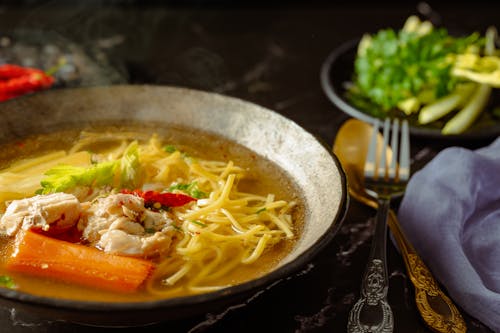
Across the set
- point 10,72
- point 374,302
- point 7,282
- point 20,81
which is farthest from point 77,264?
point 10,72

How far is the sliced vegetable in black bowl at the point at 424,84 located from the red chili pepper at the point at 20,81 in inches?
66.9

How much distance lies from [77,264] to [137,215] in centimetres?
31

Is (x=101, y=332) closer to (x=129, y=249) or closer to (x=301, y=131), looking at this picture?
(x=129, y=249)

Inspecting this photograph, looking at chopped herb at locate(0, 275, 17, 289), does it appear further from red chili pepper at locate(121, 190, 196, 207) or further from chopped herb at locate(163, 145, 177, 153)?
chopped herb at locate(163, 145, 177, 153)

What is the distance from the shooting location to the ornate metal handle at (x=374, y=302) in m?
2.28

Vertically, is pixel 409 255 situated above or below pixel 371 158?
below

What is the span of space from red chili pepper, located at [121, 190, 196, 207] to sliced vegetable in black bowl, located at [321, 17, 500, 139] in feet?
4.81

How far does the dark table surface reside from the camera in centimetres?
242

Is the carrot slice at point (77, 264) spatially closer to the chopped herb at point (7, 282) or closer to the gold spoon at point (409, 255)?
the chopped herb at point (7, 282)

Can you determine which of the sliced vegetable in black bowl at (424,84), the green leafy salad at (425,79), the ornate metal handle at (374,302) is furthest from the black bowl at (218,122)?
the green leafy salad at (425,79)

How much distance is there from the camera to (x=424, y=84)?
3959 millimetres

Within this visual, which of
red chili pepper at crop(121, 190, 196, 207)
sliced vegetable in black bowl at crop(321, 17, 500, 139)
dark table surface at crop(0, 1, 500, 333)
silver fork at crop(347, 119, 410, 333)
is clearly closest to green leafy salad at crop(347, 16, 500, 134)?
sliced vegetable in black bowl at crop(321, 17, 500, 139)

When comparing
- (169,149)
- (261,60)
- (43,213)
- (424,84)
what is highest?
(43,213)

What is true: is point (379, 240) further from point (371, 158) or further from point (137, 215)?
point (137, 215)
